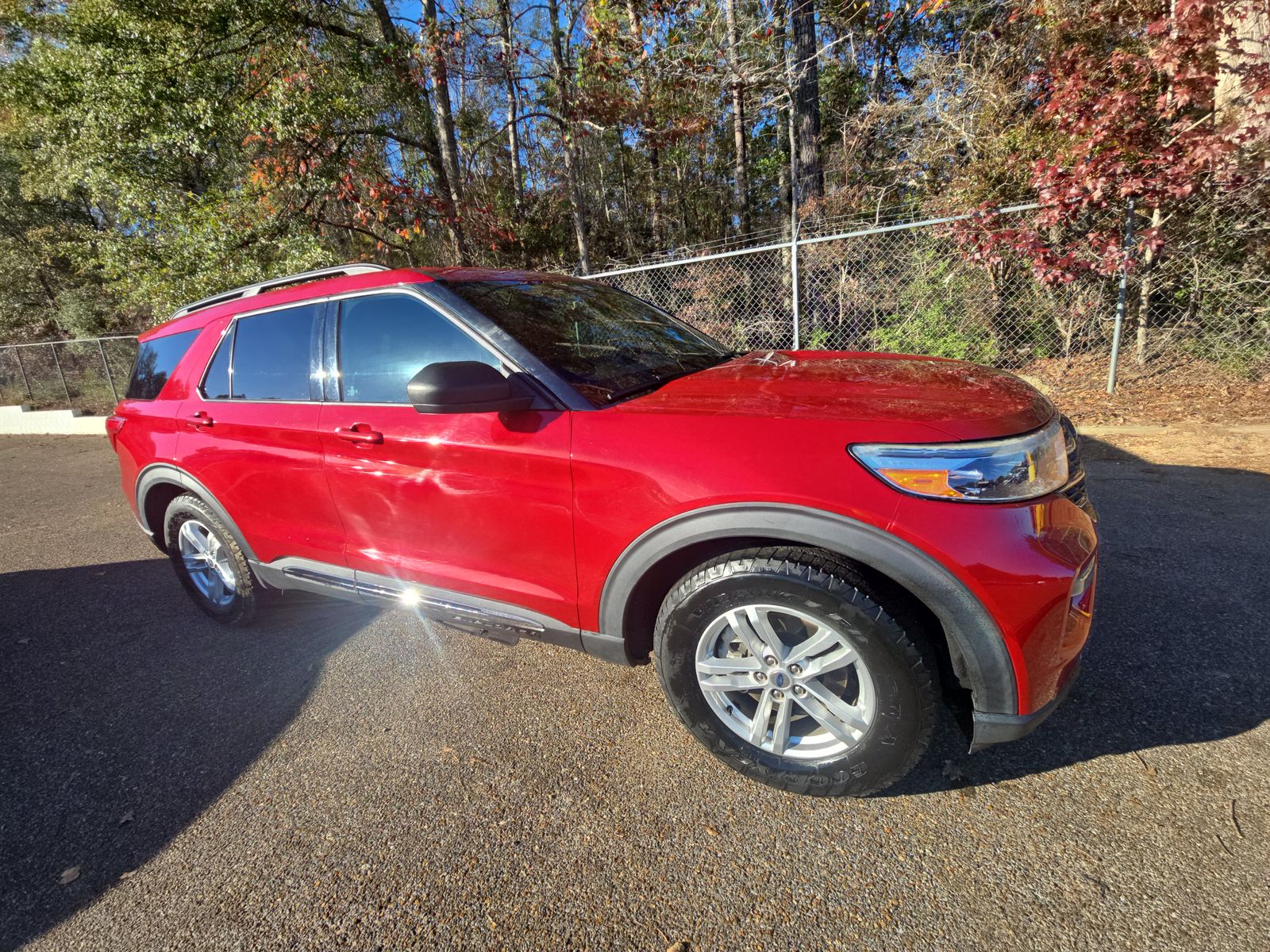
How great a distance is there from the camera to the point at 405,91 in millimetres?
9625

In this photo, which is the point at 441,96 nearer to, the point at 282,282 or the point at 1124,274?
the point at 282,282

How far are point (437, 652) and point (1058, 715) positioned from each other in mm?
2589

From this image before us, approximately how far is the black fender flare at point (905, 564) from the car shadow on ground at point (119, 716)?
6.63ft

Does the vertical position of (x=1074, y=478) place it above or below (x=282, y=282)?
below

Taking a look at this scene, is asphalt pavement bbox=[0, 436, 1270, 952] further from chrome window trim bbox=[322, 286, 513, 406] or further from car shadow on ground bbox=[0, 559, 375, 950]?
chrome window trim bbox=[322, 286, 513, 406]

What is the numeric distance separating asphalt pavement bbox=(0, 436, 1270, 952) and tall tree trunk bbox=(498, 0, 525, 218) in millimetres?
11189

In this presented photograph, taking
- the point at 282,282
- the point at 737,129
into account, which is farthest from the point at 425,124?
the point at 282,282

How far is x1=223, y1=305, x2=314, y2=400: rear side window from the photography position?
2580 mm

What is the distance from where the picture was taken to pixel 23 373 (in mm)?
13289

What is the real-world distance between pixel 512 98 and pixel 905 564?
13.8 meters

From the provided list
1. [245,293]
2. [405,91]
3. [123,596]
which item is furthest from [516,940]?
[405,91]

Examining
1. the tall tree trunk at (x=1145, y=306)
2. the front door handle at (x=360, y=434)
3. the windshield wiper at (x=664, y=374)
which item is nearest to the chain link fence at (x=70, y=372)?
the front door handle at (x=360, y=434)

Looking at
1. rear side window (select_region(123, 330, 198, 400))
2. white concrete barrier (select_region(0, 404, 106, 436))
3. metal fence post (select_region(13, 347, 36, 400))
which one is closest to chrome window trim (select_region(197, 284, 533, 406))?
rear side window (select_region(123, 330, 198, 400))

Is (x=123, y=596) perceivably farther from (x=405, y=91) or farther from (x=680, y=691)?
(x=405, y=91)
